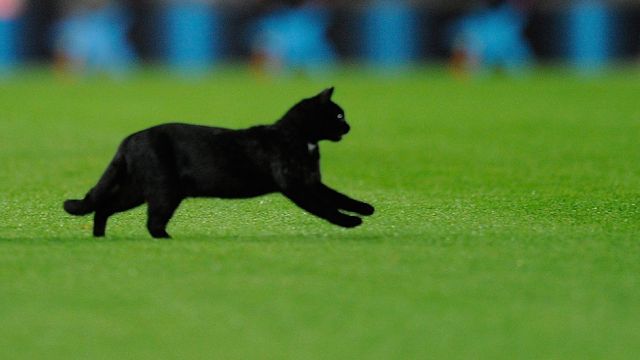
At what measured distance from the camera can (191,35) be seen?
87.0ft

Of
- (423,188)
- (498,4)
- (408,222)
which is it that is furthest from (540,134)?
(498,4)

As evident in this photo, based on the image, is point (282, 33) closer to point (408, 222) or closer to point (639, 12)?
point (639, 12)

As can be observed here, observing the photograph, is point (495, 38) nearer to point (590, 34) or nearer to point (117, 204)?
point (590, 34)

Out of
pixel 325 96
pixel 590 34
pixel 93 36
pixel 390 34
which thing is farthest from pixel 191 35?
pixel 325 96

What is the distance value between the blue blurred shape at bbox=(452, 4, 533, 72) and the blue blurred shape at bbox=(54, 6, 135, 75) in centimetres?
517

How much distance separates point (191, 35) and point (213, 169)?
19693 mm

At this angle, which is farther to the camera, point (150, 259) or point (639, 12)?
point (639, 12)

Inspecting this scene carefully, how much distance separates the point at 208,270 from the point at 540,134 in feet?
27.5

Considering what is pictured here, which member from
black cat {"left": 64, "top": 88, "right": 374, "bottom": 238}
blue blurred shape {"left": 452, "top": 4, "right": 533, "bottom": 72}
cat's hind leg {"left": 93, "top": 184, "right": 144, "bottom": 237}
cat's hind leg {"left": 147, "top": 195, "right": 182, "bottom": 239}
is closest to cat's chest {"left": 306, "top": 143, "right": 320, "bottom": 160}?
black cat {"left": 64, "top": 88, "right": 374, "bottom": 238}

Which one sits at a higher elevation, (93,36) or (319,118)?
(319,118)

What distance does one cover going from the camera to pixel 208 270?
6285 mm

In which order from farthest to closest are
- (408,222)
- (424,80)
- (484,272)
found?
(424,80) < (408,222) < (484,272)

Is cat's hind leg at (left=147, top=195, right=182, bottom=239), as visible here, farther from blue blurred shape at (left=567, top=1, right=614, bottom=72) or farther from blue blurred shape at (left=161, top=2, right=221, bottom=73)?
blue blurred shape at (left=161, top=2, right=221, bottom=73)

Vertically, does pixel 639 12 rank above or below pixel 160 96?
above
